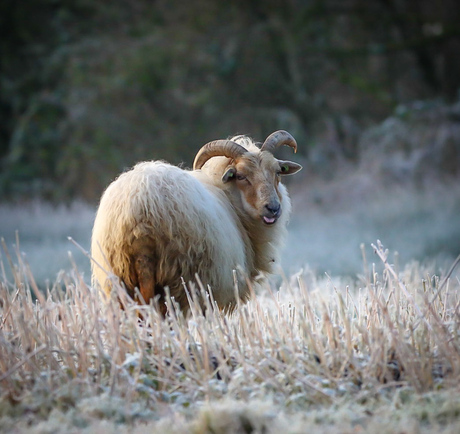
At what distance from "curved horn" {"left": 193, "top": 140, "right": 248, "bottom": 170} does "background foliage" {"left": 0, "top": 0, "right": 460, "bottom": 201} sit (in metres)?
16.2

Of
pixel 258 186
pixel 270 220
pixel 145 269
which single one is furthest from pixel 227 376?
pixel 258 186

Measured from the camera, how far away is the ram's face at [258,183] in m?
6.68

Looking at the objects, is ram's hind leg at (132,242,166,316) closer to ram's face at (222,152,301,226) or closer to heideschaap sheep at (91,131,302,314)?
heideschaap sheep at (91,131,302,314)

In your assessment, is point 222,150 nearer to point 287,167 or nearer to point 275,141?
point 275,141

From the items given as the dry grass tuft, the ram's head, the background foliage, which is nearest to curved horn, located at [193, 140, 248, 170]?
the ram's head

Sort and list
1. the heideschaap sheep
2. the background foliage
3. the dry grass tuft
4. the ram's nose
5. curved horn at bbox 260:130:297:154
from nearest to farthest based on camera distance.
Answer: the dry grass tuft
the heideschaap sheep
the ram's nose
curved horn at bbox 260:130:297:154
the background foliage

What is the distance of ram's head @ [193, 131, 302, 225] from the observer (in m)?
6.69

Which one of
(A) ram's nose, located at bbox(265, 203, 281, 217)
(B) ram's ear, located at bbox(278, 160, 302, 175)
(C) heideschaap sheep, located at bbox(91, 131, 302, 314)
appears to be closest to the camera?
(C) heideschaap sheep, located at bbox(91, 131, 302, 314)

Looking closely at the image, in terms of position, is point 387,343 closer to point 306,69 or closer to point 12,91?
point 306,69

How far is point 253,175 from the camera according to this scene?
679cm

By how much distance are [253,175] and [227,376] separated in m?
2.64

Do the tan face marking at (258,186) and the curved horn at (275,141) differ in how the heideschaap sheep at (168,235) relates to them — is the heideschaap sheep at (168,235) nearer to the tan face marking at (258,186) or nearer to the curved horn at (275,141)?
the tan face marking at (258,186)

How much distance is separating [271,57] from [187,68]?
3.12 meters

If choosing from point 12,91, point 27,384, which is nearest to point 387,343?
point 27,384
